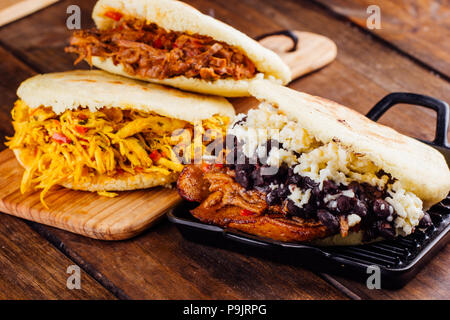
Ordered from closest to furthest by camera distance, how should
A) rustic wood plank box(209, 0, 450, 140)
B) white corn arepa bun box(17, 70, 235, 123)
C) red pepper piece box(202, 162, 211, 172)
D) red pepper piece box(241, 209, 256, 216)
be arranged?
1. red pepper piece box(241, 209, 256, 216)
2. red pepper piece box(202, 162, 211, 172)
3. white corn arepa bun box(17, 70, 235, 123)
4. rustic wood plank box(209, 0, 450, 140)

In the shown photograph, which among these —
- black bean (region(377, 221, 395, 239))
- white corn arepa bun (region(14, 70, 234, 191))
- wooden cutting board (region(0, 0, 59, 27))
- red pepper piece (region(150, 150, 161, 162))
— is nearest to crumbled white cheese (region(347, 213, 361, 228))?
black bean (region(377, 221, 395, 239))

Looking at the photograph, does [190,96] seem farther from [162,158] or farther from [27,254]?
[27,254]

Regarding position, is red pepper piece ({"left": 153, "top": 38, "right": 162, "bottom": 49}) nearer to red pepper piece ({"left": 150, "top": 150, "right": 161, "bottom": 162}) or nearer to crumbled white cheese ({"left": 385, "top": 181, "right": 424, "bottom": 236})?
red pepper piece ({"left": 150, "top": 150, "right": 161, "bottom": 162})

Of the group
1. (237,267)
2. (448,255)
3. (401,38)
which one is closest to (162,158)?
(237,267)

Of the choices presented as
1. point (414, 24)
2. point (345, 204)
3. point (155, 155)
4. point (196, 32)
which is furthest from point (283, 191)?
point (414, 24)

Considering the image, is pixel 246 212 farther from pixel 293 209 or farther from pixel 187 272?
pixel 187 272

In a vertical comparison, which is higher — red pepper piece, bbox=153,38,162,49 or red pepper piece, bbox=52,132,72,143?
red pepper piece, bbox=153,38,162,49
